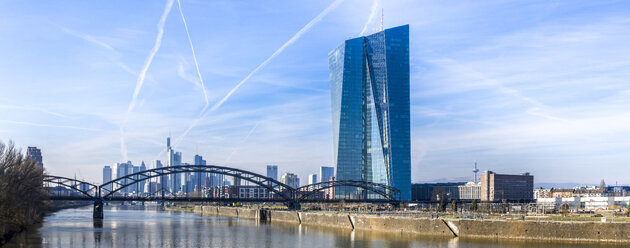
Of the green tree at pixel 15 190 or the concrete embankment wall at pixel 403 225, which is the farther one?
the concrete embankment wall at pixel 403 225

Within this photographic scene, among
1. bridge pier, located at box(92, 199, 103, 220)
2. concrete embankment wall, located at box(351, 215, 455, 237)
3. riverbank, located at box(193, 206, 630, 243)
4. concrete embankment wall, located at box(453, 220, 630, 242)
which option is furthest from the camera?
bridge pier, located at box(92, 199, 103, 220)

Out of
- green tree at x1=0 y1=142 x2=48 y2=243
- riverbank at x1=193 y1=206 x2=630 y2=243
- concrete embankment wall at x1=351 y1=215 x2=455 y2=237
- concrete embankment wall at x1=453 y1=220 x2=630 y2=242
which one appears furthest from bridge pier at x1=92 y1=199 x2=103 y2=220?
concrete embankment wall at x1=453 y1=220 x2=630 y2=242

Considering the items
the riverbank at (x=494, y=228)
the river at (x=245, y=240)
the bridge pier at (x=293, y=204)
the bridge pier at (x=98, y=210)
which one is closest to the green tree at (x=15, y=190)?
the river at (x=245, y=240)

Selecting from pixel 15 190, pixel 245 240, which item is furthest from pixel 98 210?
pixel 245 240

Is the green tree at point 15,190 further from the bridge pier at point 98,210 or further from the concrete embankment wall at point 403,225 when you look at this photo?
the concrete embankment wall at point 403,225

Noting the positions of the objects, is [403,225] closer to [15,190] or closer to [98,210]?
[15,190]

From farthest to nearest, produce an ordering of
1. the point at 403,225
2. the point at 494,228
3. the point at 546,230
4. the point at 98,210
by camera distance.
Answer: the point at 98,210 → the point at 403,225 → the point at 494,228 → the point at 546,230

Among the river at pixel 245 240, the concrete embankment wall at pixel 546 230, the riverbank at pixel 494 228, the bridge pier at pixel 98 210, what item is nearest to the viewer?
the concrete embankment wall at pixel 546 230

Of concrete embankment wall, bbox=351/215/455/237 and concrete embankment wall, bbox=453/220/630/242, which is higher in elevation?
concrete embankment wall, bbox=453/220/630/242

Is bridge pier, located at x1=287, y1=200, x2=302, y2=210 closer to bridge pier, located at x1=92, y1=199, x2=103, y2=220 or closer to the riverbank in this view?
bridge pier, located at x1=92, y1=199, x2=103, y2=220

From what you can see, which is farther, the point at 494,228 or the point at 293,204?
the point at 293,204

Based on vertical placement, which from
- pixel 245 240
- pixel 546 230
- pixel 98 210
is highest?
pixel 546 230

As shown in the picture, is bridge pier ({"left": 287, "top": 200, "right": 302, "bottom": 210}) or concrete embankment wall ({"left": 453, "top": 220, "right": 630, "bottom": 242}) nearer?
concrete embankment wall ({"left": 453, "top": 220, "right": 630, "bottom": 242})

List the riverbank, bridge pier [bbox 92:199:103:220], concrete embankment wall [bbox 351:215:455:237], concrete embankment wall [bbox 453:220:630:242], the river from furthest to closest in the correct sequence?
bridge pier [bbox 92:199:103:220]
concrete embankment wall [bbox 351:215:455:237]
the river
the riverbank
concrete embankment wall [bbox 453:220:630:242]
